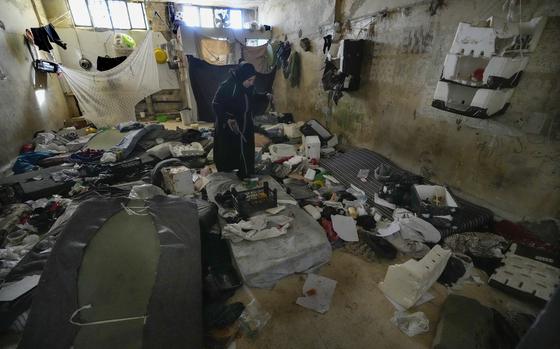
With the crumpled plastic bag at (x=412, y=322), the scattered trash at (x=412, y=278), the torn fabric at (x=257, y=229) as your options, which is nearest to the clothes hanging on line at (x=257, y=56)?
the torn fabric at (x=257, y=229)

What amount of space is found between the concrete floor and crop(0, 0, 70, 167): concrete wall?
200 inches

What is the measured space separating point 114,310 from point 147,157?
10.4 ft

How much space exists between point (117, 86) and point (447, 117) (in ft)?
24.6

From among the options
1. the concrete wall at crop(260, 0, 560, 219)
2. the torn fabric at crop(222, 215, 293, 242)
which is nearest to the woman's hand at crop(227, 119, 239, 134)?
the torn fabric at crop(222, 215, 293, 242)

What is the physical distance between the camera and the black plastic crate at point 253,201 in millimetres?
2588

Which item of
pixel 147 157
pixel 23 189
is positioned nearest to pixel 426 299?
pixel 147 157

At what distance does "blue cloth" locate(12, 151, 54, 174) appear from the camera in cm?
396

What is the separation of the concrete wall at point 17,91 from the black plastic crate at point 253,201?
168 inches

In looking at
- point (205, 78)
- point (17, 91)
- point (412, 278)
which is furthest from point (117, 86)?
point (412, 278)

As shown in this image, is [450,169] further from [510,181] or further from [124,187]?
[124,187]

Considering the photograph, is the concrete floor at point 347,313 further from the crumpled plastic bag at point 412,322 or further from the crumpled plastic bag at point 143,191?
the crumpled plastic bag at point 143,191

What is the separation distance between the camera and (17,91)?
4676mm

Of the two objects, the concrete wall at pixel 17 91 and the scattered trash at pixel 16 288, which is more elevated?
the concrete wall at pixel 17 91

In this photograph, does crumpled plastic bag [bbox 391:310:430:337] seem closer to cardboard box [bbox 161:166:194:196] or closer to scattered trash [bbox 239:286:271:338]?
scattered trash [bbox 239:286:271:338]
